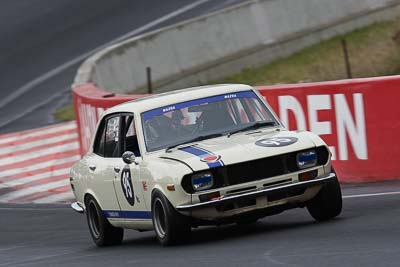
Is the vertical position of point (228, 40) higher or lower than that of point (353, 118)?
higher

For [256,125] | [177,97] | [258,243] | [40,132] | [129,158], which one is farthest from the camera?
[40,132]

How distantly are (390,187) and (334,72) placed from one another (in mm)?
14078

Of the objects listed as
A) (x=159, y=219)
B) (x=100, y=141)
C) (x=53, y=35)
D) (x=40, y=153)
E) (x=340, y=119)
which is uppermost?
(x=53, y=35)

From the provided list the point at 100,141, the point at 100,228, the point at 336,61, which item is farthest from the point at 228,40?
the point at 100,228

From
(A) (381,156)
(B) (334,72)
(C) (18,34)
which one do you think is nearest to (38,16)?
(C) (18,34)

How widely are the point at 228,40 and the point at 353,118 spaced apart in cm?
1378

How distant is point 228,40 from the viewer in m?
28.0

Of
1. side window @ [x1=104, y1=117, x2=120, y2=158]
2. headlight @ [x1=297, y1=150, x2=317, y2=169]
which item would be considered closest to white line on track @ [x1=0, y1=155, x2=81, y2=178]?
side window @ [x1=104, y1=117, x2=120, y2=158]

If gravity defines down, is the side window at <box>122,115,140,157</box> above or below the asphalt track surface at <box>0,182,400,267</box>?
above

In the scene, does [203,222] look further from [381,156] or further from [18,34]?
[18,34]

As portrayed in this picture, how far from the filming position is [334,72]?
27.5m

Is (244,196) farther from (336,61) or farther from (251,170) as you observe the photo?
(336,61)

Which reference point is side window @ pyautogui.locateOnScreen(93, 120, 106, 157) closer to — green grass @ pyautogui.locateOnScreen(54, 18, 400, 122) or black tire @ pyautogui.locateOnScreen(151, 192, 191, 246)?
black tire @ pyautogui.locateOnScreen(151, 192, 191, 246)

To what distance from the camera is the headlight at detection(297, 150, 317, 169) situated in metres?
10.5
